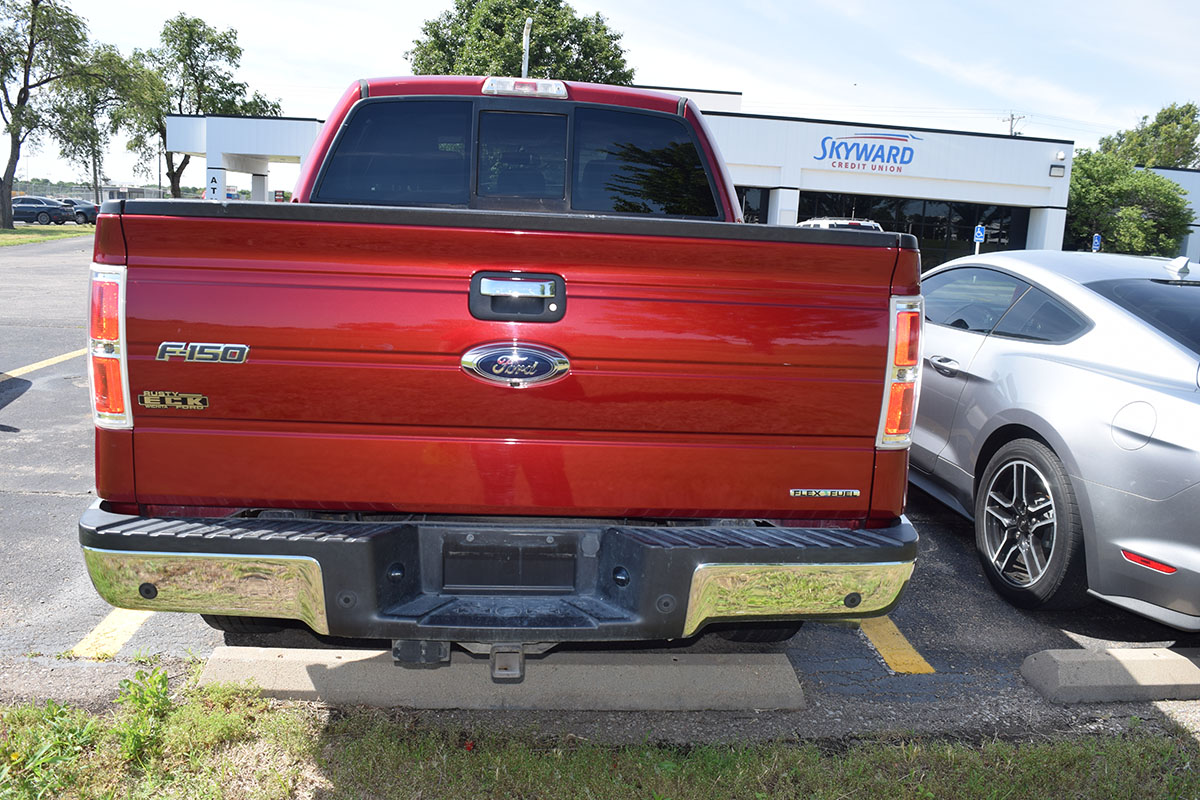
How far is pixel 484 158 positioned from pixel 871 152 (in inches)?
1322

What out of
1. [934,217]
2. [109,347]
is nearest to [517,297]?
[109,347]

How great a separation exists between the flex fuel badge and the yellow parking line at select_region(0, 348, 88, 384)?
7.30 meters

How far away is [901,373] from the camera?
255 cm

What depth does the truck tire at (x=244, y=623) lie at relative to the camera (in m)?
3.12

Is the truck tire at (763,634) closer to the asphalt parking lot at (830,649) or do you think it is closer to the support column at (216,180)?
the asphalt parking lot at (830,649)

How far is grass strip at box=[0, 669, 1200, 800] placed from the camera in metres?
2.76

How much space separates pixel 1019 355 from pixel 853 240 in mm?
2369

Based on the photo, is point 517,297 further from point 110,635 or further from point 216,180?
point 216,180

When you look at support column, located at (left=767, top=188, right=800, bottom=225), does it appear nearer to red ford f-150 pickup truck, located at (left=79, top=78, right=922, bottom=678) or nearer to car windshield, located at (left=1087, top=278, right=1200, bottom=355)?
car windshield, located at (left=1087, top=278, right=1200, bottom=355)

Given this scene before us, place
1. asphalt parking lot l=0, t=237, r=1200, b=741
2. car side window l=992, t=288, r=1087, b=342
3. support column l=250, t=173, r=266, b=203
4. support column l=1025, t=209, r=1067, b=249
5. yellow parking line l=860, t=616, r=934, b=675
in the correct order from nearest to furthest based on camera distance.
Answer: asphalt parking lot l=0, t=237, r=1200, b=741, yellow parking line l=860, t=616, r=934, b=675, car side window l=992, t=288, r=1087, b=342, support column l=1025, t=209, r=1067, b=249, support column l=250, t=173, r=266, b=203

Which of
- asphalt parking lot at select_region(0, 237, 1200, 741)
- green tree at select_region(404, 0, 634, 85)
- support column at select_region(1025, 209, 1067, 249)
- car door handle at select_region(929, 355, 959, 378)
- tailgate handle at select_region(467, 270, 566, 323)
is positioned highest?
green tree at select_region(404, 0, 634, 85)

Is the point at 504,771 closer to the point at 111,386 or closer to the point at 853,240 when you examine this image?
the point at 111,386

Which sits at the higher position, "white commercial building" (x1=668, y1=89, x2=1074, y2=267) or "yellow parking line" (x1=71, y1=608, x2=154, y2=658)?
"white commercial building" (x1=668, y1=89, x2=1074, y2=267)

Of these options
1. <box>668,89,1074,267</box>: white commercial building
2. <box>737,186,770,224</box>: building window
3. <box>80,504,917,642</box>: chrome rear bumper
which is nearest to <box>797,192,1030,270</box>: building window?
<box>668,89,1074,267</box>: white commercial building
